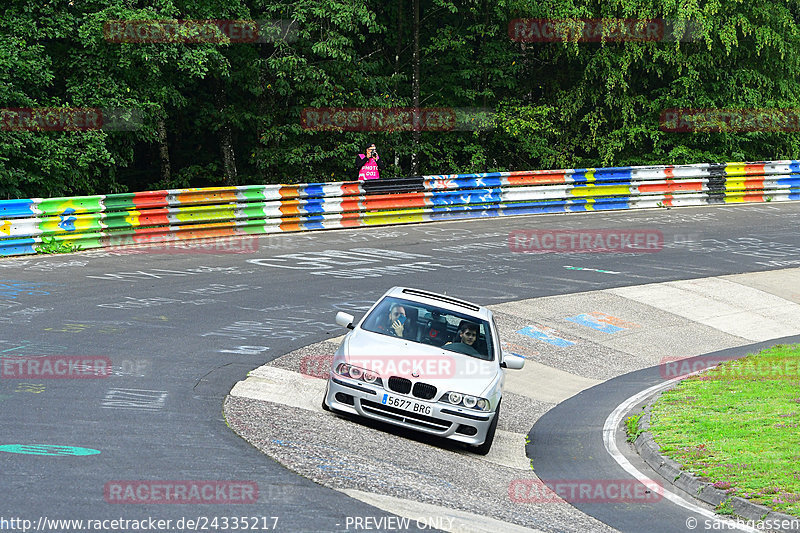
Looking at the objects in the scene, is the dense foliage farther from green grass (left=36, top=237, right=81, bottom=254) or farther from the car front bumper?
the car front bumper

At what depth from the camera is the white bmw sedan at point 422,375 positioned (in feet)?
32.2

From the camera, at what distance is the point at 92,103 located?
21.2 m

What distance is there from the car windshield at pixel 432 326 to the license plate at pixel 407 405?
1.01 meters

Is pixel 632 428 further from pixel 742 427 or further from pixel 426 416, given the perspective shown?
pixel 426 416

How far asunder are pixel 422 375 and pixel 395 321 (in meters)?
1.11

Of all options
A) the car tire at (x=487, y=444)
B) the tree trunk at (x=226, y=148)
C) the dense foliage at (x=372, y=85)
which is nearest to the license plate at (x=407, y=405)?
the car tire at (x=487, y=444)

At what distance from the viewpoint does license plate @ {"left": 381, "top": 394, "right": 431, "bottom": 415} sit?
9789 mm

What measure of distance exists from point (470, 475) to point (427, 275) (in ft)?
31.0

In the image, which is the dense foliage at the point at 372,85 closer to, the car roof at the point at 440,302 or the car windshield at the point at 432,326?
the car roof at the point at 440,302

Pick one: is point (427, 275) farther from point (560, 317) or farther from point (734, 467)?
point (734, 467)

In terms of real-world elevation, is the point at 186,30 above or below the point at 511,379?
above

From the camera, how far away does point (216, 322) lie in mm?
14203

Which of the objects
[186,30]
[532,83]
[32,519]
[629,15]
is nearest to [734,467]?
[32,519]

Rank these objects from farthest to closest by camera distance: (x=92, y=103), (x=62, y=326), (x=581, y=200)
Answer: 1. (x=581, y=200)
2. (x=92, y=103)
3. (x=62, y=326)
